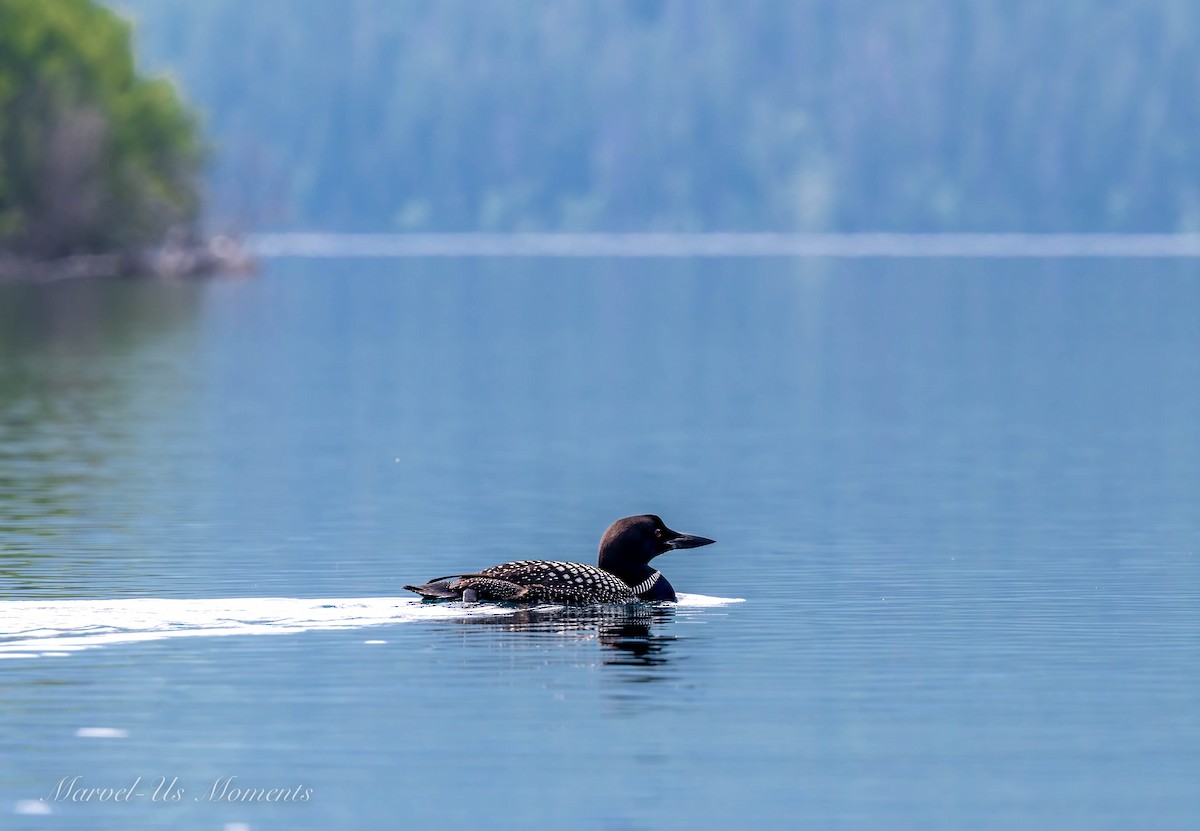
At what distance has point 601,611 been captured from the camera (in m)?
20.8

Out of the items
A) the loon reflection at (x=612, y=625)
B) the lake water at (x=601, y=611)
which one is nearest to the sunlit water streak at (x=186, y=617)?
the lake water at (x=601, y=611)

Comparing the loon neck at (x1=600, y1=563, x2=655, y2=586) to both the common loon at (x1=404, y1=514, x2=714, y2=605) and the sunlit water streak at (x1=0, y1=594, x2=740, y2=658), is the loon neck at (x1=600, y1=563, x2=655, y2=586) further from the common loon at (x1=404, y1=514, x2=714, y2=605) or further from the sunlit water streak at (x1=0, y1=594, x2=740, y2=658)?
the sunlit water streak at (x1=0, y1=594, x2=740, y2=658)

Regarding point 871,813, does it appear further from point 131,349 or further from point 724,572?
point 131,349

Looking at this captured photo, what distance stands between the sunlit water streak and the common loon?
0.14 m

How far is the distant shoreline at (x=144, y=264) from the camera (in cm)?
12425

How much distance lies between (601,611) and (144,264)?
384ft

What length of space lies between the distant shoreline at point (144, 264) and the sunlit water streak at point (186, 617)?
102 metres

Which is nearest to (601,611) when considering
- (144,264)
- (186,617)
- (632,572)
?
(632,572)

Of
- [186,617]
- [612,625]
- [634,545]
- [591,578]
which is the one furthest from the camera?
[634,545]

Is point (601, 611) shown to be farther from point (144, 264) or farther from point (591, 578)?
point (144, 264)

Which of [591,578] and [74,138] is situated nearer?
[591,578]

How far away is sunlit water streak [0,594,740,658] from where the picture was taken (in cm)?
1889

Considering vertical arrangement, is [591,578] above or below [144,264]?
below

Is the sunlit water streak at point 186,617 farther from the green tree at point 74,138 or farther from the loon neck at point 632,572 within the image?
the green tree at point 74,138
